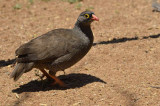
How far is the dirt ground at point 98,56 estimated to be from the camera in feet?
16.2

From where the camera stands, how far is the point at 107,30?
324 inches

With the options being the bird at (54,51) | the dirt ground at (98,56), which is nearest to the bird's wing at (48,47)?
the bird at (54,51)

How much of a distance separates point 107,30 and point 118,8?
7.02 ft

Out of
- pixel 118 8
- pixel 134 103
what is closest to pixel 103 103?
pixel 134 103

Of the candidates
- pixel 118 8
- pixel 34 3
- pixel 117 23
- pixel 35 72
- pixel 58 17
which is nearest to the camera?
pixel 35 72

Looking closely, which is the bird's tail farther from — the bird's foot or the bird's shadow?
the bird's foot

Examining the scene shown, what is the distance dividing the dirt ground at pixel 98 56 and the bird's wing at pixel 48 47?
0.71m

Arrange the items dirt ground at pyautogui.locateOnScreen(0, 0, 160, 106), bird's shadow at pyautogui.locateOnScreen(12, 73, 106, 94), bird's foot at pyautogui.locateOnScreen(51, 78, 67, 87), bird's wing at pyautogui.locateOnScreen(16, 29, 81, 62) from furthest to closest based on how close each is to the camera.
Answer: bird's foot at pyautogui.locateOnScreen(51, 78, 67, 87) < bird's shadow at pyautogui.locateOnScreen(12, 73, 106, 94) < bird's wing at pyautogui.locateOnScreen(16, 29, 81, 62) < dirt ground at pyautogui.locateOnScreen(0, 0, 160, 106)

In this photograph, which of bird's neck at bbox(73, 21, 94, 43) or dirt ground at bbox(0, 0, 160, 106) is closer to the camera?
dirt ground at bbox(0, 0, 160, 106)

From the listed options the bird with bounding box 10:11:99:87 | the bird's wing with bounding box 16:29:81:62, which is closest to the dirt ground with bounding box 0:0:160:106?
the bird with bounding box 10:11:99:87

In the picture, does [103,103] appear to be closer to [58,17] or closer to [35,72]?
[35,72]

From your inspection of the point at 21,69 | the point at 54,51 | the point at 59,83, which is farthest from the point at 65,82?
the point at 21,69

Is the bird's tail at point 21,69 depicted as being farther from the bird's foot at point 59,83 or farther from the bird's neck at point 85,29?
the bird's neck at point 85,29

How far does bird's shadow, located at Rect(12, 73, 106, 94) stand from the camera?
5398mm
